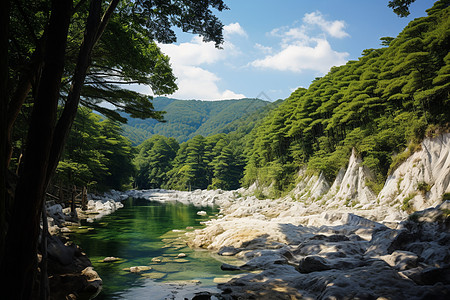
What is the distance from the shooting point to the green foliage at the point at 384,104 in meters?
15.2

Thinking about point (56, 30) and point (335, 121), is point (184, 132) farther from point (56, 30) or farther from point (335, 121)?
point (56, 30)

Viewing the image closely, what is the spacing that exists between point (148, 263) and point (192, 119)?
16544cm

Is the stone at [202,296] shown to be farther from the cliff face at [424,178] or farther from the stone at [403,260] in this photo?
the cliff face at [424,178]

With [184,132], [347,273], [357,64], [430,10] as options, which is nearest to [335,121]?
[357,64]

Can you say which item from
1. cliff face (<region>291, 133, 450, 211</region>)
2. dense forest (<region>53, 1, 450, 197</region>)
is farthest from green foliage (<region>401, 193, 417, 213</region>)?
dense forest (<region>53, 1, 450, 197</region>)

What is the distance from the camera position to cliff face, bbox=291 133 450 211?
13.0 metres

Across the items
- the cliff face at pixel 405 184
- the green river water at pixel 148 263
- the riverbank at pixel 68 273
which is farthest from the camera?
the cliff face at pixel 405 184

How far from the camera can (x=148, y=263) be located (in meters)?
9.11

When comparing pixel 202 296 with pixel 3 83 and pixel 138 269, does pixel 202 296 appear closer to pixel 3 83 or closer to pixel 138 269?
pixel 138 269

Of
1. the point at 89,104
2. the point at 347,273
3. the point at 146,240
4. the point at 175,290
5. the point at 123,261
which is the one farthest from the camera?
the point at 146,240

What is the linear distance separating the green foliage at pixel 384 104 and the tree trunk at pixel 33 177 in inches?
648

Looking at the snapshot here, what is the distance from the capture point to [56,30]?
9.18 ft

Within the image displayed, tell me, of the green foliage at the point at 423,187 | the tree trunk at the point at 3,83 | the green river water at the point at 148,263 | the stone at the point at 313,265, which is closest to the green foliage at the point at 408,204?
the green foliage at the point at 423,187

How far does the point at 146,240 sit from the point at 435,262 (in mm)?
11053
